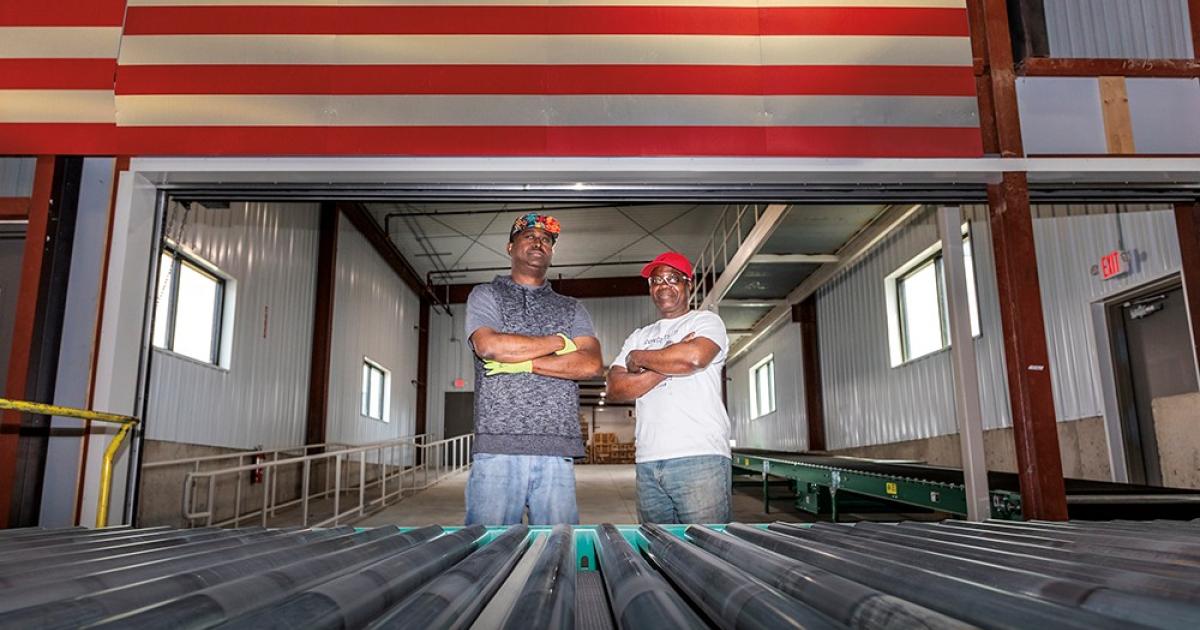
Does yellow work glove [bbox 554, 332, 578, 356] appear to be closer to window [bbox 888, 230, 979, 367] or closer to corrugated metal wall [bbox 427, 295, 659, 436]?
window [bbox 888, 230, 979, 367]

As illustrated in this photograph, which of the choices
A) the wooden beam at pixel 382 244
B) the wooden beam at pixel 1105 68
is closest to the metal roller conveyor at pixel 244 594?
the wooden beam at pixel 1105 68

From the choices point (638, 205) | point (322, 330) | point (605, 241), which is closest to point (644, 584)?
point (638, 205)

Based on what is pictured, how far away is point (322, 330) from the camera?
13.4m

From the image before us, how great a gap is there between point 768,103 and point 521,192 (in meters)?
1.46

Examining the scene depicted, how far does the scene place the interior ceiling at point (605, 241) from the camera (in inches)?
548

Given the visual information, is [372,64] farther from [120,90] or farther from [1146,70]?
[1146,70]

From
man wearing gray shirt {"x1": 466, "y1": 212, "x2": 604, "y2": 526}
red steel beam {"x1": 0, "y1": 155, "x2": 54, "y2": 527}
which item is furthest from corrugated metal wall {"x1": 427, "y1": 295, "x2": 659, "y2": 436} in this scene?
man wearing gray shirt {"x1": 466, "y1": 212, "x2": 604, "y2": 526}

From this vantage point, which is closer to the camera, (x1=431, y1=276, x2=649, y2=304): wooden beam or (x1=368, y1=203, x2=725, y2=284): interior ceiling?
(x1=368, y1=203, x2=725, y2=284): interior ceiling

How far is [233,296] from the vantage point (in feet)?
33.3

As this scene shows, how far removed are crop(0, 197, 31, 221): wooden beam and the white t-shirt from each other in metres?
3.39

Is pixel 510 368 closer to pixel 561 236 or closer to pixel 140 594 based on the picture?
pixel 140 594

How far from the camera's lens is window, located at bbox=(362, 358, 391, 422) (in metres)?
16.5

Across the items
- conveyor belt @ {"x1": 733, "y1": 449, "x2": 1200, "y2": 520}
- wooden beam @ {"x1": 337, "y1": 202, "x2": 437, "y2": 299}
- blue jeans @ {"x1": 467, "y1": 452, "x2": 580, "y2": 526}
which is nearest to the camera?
blue jeans @ {"x1": 467, "y1": 452, "x2": 580, "y2": 526}

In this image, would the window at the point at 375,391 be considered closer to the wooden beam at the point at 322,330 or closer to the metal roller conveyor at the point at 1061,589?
the wooden beam at the point at 322,330
